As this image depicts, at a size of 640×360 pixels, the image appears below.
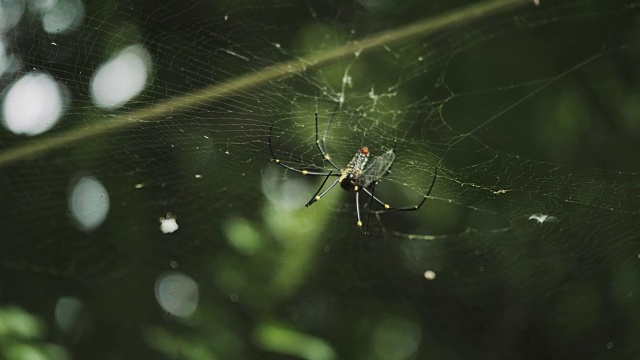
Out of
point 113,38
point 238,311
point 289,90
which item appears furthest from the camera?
point 238,311

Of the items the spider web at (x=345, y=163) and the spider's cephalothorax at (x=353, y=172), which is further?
the spider's cephalothorax at (x=353, y=172)

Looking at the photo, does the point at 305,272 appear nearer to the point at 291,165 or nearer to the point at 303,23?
the point at 291,165

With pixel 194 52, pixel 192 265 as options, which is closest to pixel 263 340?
pixel 192 265

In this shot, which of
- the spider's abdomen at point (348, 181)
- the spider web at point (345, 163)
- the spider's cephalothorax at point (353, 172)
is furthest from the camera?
the spider's abdomen at point (348, 181)

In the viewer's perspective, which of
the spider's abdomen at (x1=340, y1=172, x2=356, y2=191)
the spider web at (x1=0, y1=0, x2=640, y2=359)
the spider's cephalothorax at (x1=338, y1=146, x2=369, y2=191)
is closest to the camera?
the spider web at (x1=0, y1=0, x2=640, y2=359)

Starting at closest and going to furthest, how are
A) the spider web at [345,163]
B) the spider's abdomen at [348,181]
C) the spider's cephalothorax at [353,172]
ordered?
the spider web at [345,163] < the spider's cephalothorax at [353,172] < the spider's abdomen at [348,181]
